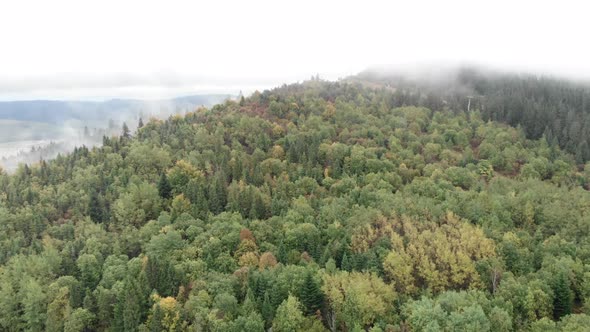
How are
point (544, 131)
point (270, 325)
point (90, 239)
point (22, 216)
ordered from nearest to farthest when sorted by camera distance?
point (270, 325), point (90, 239), point (22, 216), point (544, 131)

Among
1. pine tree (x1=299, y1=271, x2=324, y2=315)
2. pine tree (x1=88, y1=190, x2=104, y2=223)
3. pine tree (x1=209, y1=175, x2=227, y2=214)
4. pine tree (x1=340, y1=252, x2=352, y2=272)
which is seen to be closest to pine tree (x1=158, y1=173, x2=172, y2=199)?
pine tree (x1=209, y1=175, x2=227, y2=214)

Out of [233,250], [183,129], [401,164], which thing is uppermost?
[183,129]

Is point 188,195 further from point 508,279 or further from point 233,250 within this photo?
point 508,279

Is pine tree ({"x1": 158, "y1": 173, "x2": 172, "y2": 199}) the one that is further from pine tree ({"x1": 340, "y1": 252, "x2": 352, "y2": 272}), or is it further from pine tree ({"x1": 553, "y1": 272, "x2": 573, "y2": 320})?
pine tree ({"x1": 553, "y1": 272, "x2": 573, "y2": 320})

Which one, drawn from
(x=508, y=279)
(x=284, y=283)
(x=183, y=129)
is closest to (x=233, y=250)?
(x=284, y=283)

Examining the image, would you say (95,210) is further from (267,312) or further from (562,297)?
(562,297)

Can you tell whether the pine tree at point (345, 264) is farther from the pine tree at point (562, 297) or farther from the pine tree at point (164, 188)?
the pine tree at point (164, 188)
